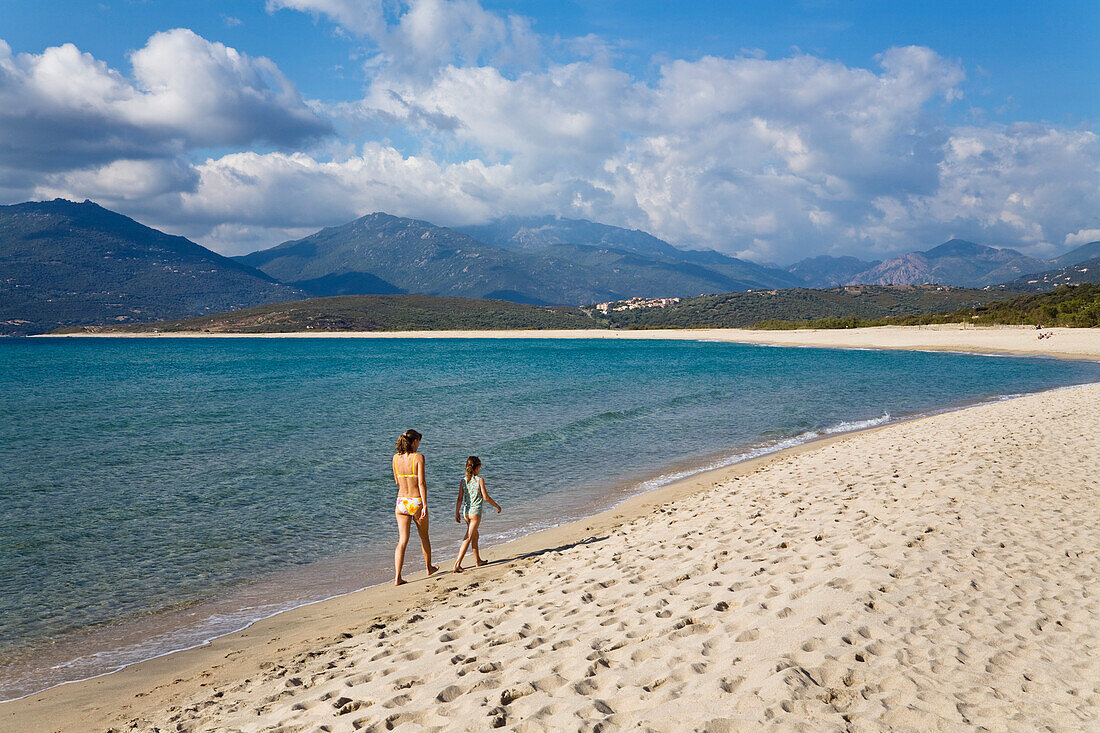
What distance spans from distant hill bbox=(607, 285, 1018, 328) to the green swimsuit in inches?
5043

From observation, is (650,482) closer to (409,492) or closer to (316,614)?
(409,492)

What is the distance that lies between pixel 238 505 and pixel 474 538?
6796 mm

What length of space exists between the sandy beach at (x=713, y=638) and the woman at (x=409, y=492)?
1.70ft

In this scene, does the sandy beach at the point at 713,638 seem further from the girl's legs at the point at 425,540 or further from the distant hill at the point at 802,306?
the distant hill at the point at 802,306

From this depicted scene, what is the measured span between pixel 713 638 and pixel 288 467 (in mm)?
14730

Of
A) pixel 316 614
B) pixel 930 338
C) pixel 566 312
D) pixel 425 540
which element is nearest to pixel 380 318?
pixel 566 312

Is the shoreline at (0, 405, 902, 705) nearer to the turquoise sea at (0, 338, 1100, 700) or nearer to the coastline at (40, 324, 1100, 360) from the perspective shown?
the turquoise sea at (0, 338, 1100, 700)

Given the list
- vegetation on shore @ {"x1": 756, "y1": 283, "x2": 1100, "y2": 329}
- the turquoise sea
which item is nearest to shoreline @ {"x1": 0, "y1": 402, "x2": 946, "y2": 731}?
the turquoise sea

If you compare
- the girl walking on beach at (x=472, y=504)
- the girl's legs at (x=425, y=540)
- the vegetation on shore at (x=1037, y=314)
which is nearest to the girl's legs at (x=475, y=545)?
the girl walking on beach at (x=472, y=504)

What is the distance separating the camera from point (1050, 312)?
74500mm

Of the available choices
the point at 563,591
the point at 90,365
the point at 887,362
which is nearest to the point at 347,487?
the point at 563,591

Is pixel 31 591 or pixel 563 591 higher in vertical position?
pixel 563 591

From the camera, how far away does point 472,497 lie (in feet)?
31.6

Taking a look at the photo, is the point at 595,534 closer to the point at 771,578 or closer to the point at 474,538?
the point at 474,538
